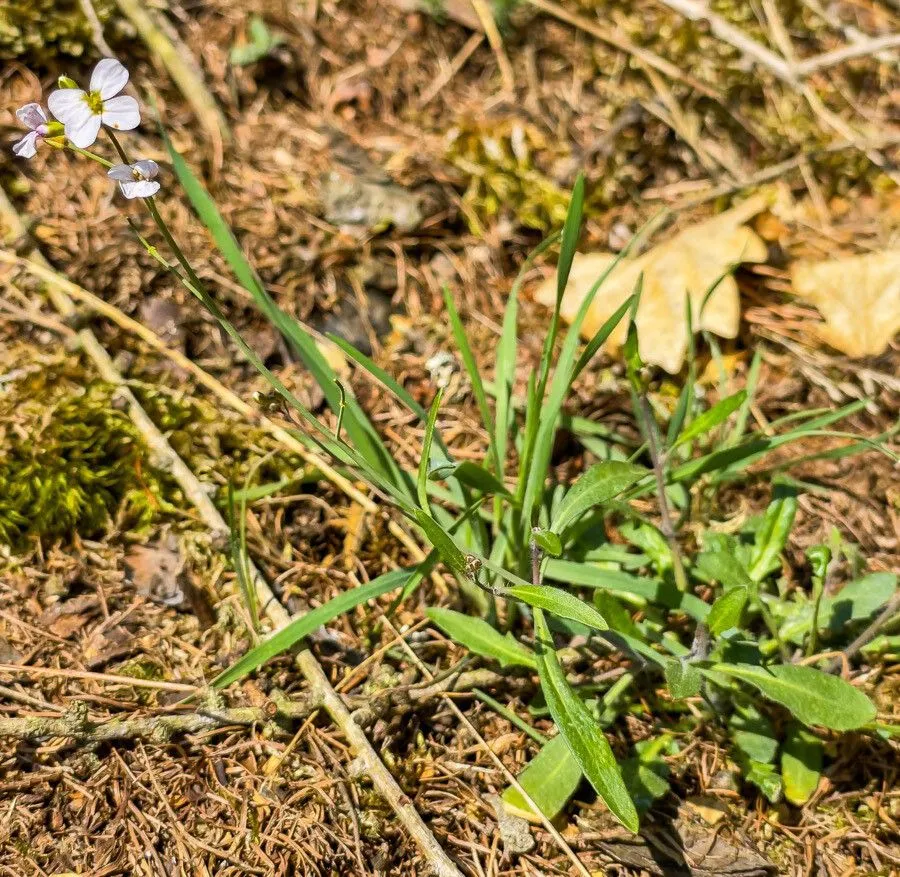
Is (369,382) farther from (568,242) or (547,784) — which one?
(547,784)

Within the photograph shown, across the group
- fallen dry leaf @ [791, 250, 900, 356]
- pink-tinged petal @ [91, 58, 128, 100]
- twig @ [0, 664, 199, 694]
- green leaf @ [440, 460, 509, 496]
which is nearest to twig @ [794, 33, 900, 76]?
fallen dry leaf @ [791, 250, 900, 356]

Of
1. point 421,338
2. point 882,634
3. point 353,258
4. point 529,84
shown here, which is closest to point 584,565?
point 882,634

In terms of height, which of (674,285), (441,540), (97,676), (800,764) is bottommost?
(800,764)

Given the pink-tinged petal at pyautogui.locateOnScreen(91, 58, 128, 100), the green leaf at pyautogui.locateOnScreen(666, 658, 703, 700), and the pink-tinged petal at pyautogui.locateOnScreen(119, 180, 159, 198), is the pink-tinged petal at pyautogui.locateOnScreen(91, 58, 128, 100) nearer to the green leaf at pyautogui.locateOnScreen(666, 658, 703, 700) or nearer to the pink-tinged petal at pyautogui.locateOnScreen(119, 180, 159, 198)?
the pink-tinged petal at pyautogui.locateOnScreen(119, 180, 159, 198)

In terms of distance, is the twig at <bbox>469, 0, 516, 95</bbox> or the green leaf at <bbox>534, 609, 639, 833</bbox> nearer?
the green leaf at <bbox>534, 609, 639, 833</bbox>

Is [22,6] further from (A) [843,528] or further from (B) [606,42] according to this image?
(A) [843,528]

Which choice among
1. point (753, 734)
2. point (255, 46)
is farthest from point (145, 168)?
point (255, 46)
